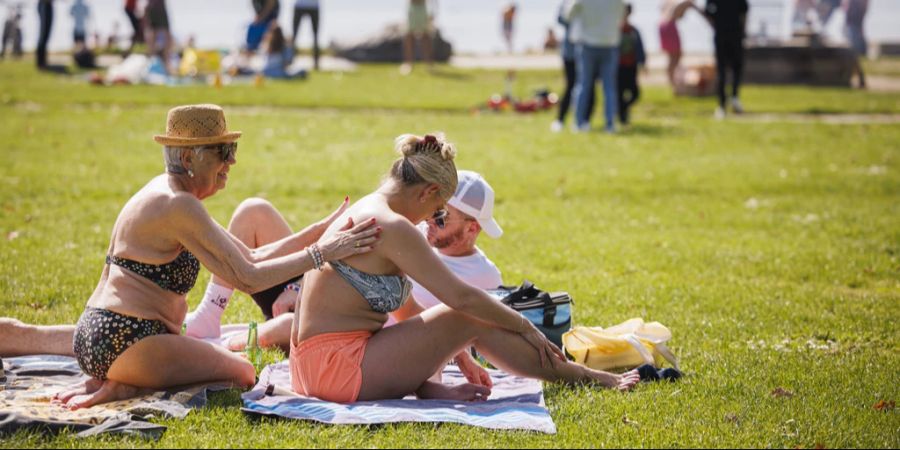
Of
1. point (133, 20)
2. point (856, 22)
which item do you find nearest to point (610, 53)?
point (133, 20)

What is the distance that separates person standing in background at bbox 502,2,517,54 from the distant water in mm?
1173

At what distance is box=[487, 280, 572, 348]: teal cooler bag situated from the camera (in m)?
5.68

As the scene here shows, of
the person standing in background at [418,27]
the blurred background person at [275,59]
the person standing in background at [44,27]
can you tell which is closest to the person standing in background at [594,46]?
the blurred background person at [275,59]

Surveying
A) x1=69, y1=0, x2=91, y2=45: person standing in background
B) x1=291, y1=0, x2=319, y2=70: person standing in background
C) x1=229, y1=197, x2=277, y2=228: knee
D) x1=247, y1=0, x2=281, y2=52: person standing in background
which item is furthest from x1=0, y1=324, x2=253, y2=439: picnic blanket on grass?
x1=69, y1=0, x2=91, y2=45: person standing in background

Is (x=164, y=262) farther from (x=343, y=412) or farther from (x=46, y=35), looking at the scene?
(x=46, y=35)

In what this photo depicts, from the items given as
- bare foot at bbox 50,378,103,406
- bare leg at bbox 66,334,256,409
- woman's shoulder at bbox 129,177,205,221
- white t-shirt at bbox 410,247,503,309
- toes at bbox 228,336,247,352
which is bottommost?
toes at bbox 228,336,247,352

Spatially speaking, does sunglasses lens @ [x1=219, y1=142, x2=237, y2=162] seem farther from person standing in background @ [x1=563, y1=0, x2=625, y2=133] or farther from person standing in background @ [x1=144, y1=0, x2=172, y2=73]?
person standing in background @ [x1=144, y1=0, x2=172, y2=73]

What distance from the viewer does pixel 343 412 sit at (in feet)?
15.3

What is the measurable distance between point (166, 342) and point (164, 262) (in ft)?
1.18

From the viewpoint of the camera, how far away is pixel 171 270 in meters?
4.89

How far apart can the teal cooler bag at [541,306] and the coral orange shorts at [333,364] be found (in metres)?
1.08

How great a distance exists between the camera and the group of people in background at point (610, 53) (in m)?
15.4

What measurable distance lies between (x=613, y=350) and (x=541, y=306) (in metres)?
0.44

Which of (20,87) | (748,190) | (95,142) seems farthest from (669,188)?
(20,87)
